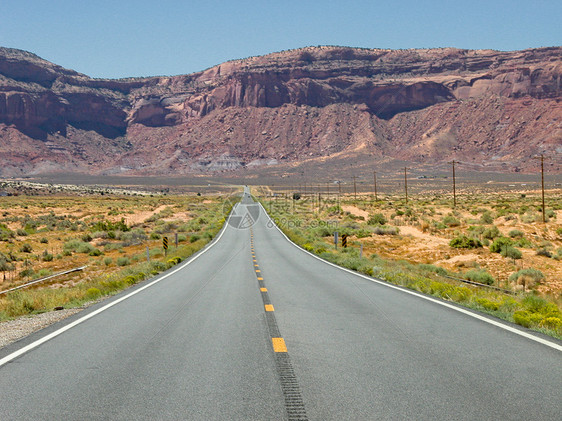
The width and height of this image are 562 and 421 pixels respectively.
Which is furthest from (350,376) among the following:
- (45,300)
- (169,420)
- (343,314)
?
(45,300)

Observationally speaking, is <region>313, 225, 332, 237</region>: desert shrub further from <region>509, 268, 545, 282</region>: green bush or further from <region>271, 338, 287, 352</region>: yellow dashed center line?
<region>271, 338, 287, 352</region>: yellow dashed center line

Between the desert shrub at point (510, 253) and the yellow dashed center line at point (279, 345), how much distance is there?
21077mm

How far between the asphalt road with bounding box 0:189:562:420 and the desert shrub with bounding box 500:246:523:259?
54.1 feet

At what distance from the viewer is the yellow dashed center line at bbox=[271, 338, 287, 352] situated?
21.2 feet

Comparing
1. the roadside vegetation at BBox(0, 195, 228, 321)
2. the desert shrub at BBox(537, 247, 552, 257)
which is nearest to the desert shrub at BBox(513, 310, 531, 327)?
the roadside vegetation at BBox(0, 195, 228, 321)

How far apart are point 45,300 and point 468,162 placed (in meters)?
172

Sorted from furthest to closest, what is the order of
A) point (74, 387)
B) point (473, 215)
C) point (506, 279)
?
1. point (473, 215)
2. point (506, 279)
3. point (74, 387)

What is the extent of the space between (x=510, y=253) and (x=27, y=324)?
2310 centimetres

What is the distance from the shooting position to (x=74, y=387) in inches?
197

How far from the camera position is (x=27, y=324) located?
28.2ft

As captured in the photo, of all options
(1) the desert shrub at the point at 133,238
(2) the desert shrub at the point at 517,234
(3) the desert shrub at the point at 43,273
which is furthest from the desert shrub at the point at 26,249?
(2) the desert shrub at the point at 517,234

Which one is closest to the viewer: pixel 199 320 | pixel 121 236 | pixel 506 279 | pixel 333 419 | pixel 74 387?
pixel 333 419

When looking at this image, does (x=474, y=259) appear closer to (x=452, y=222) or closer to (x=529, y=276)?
(x=529, y=276)

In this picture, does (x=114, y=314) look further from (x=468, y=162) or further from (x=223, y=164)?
(x=223, y=164)
